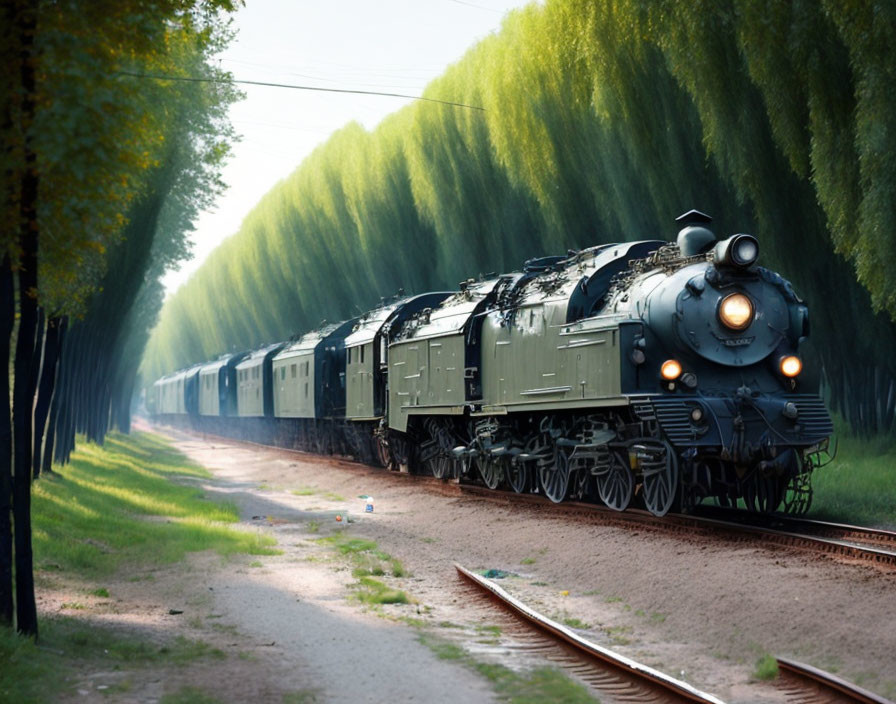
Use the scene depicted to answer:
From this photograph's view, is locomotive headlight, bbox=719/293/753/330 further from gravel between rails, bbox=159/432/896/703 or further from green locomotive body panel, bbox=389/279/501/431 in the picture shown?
green locomotive body panel, bbox=389/279/501/431

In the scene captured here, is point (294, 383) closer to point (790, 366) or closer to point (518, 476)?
point (518, 476)

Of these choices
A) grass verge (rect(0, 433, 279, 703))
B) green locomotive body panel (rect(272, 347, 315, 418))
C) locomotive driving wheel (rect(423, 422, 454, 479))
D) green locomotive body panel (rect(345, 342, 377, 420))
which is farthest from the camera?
green locomotive body panel (rect(272, 347, 315, 418))

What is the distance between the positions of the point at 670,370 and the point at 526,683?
7202 mm

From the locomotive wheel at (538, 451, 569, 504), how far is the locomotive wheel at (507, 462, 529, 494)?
757mm

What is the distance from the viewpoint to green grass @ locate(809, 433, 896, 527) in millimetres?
15039

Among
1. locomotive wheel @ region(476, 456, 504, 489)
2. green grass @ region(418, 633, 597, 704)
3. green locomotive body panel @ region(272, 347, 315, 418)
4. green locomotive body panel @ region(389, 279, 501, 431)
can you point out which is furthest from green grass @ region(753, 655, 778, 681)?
green locomotive body panel @ region(272, 347, 315, 418)

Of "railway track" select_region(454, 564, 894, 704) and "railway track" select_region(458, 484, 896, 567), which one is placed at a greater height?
"railway track" select_region(458, 484, 896, 567)

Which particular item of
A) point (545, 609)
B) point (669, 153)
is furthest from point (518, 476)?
point (545, 609)

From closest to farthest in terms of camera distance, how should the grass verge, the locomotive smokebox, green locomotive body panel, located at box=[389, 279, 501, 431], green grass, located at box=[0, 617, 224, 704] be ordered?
green grass, located at box=[0, 617, 224, 704]
the grass verge
the locomotive smokebox
green locomotive body panel, located at box=[389, 279, 501, 431]

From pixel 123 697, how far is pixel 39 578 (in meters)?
5.16

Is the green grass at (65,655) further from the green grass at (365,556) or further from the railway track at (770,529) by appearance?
the railway track at (770,529)

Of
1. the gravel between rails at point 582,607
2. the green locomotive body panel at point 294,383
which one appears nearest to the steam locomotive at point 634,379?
the gravel between rails at point 582,607

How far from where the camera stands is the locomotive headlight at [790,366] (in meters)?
14.2

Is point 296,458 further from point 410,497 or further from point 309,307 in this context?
point 309,307
